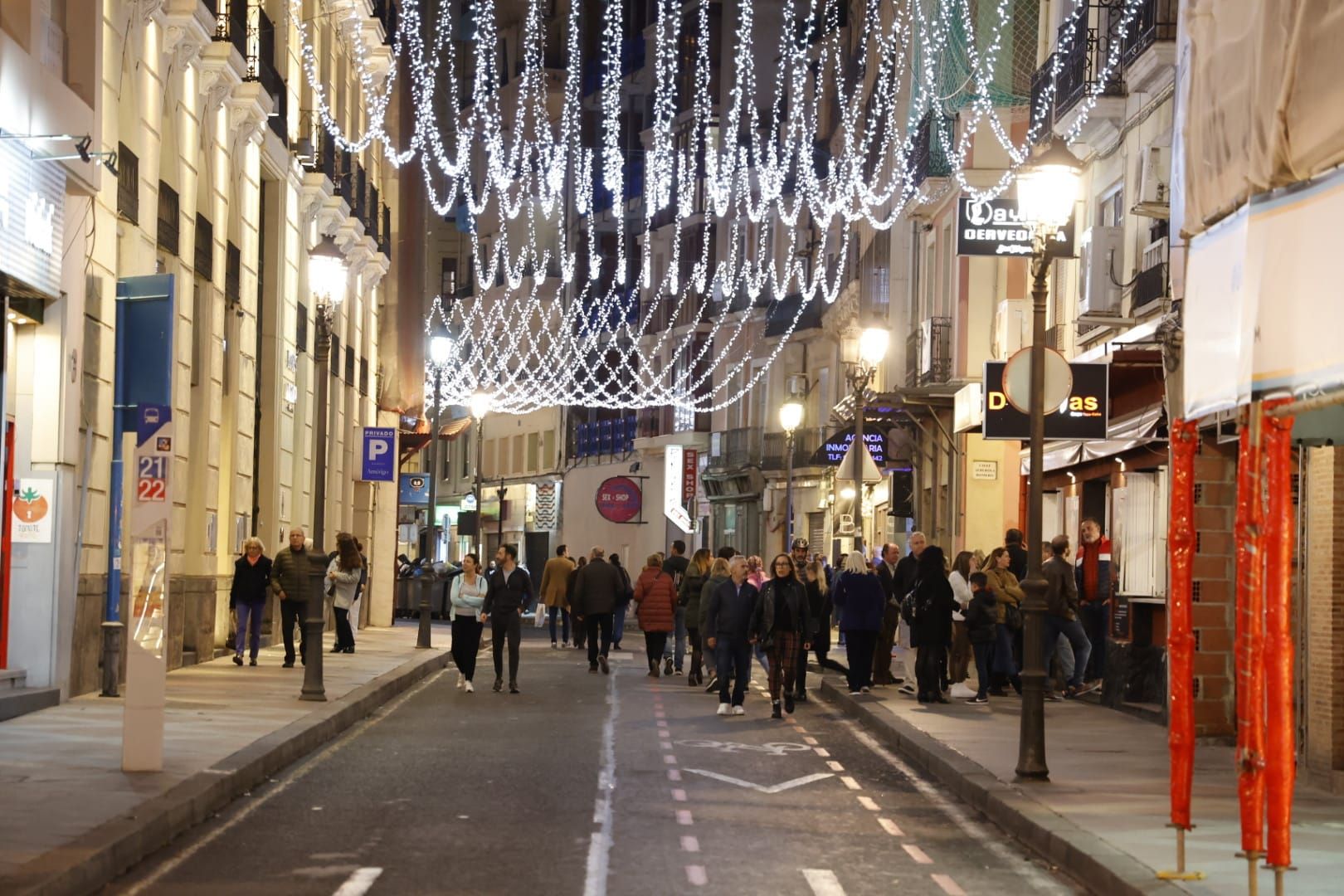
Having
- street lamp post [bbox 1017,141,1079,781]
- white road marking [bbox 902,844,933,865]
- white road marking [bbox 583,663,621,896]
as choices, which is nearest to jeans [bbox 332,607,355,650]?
white road marking [bbox 583,663,621,896]

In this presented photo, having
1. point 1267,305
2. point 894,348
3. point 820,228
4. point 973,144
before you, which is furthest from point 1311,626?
point 820,228

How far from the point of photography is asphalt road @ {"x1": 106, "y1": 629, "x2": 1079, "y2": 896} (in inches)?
459

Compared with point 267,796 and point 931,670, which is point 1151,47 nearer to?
point 931,670

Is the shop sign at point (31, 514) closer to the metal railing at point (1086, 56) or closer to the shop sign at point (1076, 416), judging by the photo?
the shop sign at point (1076, 416)

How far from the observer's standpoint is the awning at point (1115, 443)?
77.0 ft

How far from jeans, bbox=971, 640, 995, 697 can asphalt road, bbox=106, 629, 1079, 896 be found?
3.36 metres

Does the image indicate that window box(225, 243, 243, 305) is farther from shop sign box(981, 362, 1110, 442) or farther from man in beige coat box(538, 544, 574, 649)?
shop sign box(981, 362, 1110, 442)

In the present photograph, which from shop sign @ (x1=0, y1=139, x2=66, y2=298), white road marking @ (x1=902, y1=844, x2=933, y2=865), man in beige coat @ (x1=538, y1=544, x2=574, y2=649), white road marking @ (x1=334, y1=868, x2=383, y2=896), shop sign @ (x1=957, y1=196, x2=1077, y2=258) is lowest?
white road marking @ (x1=334, y1=868, x2=383, y2=896)

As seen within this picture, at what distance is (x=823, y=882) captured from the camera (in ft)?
38.5

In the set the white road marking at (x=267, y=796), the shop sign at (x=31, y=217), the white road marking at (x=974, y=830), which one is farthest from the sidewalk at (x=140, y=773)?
the white road marking at (x=974, y=830)

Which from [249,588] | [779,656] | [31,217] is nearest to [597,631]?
[249,588]

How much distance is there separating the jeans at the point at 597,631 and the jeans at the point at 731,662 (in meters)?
7.47

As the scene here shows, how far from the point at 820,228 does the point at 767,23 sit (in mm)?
13221

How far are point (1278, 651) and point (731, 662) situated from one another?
1477cm
